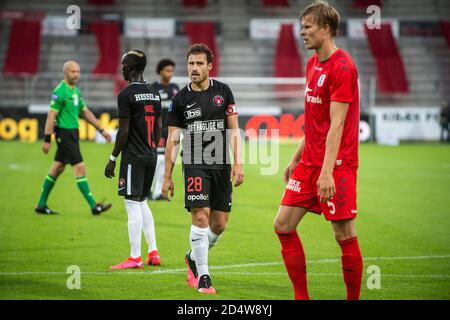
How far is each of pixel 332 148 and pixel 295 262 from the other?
1032 mm

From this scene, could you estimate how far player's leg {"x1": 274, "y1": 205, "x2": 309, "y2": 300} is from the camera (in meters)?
6.12

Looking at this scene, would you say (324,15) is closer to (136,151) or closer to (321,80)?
(321,80)

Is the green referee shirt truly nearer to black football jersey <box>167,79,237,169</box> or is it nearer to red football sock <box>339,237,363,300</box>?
black football jersey <box>167,79,237,169</box>

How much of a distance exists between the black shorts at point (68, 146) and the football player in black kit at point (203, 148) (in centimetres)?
531

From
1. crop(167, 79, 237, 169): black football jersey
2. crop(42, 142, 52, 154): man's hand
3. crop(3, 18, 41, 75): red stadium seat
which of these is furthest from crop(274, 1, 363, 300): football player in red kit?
crop(3, 18, 41, 75): red stadium seat

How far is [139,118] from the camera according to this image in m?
8.45

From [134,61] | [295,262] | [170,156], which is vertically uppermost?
[134,61]

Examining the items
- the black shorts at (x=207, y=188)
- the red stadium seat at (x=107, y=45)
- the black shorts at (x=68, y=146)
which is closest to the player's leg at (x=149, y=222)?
the black shorts at (x=207, y=188)

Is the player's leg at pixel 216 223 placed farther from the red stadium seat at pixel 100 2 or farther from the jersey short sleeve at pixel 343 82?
the red stadium seat at pixel 100 2

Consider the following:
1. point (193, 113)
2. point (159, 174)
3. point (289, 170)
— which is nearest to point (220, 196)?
point (193, 113)

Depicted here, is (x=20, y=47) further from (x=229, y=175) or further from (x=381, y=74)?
(x=229, y=175)

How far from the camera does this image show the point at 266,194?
15.7 metres

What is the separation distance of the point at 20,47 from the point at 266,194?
22521 mm

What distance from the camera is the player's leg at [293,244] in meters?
6.12
